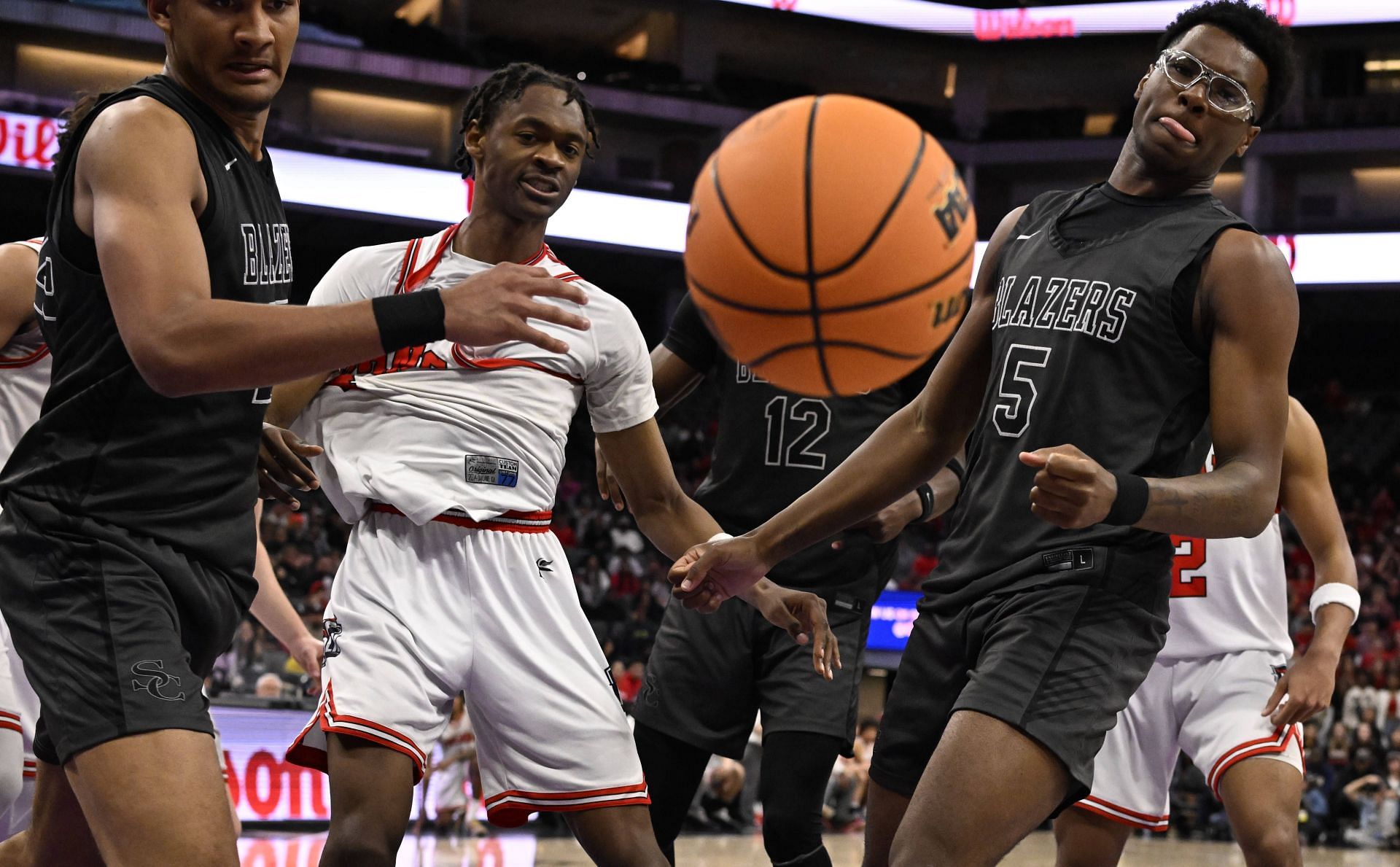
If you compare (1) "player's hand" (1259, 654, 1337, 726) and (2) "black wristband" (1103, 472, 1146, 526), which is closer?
(2) "black wristband" (1103, 472, 1146, 526)

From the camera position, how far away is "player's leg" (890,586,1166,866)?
2.98 metres

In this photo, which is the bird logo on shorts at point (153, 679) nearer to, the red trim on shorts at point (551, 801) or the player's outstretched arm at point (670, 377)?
the red trim on shorts at point (551, 801)

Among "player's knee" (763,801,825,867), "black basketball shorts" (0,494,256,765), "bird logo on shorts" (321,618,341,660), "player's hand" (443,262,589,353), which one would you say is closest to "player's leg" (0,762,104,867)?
"black basketball shorts" (0,494,256,765)

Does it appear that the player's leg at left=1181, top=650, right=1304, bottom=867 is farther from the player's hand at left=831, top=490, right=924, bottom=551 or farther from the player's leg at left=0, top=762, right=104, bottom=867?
the player's leg at left=0, top=762, right=104, bottom=867

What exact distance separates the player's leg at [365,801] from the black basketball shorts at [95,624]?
0.57m

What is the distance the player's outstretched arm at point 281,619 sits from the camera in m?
4.31

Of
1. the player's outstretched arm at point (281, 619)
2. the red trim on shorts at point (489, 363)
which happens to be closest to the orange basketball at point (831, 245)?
the red trim on shorts at point (489, 363)

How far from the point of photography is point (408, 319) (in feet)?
8.43

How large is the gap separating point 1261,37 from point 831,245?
50.4 inches

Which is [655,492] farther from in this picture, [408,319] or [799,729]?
[408,319]

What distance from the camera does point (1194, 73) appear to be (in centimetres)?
343

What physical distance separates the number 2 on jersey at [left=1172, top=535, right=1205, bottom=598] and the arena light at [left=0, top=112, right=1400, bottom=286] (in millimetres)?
12160

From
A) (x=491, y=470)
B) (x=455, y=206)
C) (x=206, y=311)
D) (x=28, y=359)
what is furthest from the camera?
(x=455, y=206)

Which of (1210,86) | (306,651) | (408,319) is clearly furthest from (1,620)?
(1210,86)
